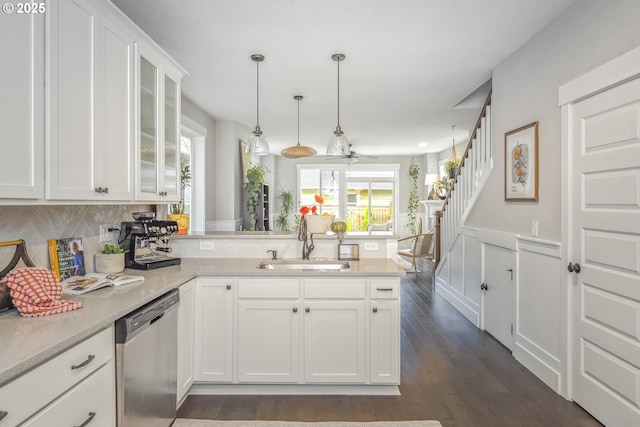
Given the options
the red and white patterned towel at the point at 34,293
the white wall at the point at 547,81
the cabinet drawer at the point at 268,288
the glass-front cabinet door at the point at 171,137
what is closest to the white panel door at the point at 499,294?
the white wall at the point at 547,81

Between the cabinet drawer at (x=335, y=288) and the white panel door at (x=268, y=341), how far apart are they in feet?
0.45

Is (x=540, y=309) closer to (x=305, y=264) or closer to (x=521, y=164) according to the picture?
(x=521, y=164)

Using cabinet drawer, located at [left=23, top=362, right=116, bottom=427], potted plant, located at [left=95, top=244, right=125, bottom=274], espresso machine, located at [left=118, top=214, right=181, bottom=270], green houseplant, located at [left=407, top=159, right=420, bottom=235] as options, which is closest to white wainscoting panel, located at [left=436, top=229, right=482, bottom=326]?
espresso machine, located at [left=118, top=214, right=181, bottom=270]

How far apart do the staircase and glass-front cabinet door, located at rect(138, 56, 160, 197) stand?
312 centimetres

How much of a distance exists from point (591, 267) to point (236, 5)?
2864 mm

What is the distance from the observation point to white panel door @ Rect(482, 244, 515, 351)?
10.8ft

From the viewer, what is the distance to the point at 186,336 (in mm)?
2361

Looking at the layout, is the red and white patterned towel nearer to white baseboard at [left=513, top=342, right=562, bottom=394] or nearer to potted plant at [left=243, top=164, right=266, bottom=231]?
white baseboard at [left=513, top=342, right=562, bottom=394]

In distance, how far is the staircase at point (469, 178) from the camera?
3.88m

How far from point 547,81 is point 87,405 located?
3427 millimetres

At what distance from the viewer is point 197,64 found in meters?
3.42

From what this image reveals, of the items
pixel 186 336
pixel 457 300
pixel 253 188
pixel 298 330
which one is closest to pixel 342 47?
pixel 298 330

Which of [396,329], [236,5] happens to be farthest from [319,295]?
[236,5]

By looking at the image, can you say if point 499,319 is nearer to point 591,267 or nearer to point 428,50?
point 591,267
